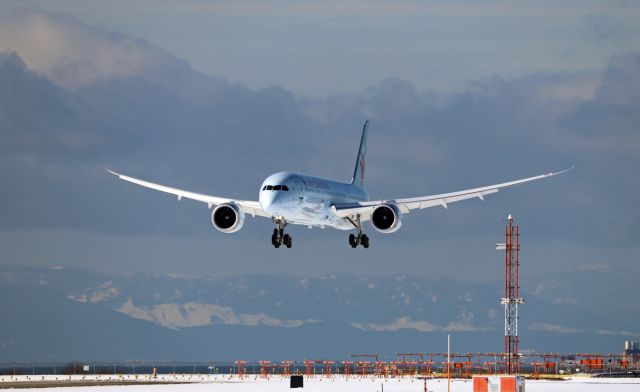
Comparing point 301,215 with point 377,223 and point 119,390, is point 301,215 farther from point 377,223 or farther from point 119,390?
point 119,390

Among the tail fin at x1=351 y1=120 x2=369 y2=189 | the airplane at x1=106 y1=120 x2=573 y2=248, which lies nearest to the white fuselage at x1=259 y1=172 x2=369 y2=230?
the airplane at x1=106 y1=120 x2=573 y2=248

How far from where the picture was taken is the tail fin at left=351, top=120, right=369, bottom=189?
458ft

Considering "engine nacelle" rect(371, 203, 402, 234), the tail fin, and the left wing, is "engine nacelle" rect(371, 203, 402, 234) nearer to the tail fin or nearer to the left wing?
the left wing

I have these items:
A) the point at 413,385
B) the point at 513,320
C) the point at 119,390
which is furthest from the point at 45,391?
the point at 513,320

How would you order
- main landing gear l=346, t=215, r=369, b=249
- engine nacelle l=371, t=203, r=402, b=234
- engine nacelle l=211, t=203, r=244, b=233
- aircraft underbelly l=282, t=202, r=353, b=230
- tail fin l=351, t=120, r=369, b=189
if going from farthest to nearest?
tail fin l=351, t=120, r=369, b=189
main landing gear l=346, t=215, r=369, b=249
engine nacelle l=371, t=203, r=402, b=234
engine nacelle l=211, t=203, r=244, b=233
aircraft underbelly l=282, t=202, r=353, b=230

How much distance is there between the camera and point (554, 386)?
11419cm

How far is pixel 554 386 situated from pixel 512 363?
83.6ft

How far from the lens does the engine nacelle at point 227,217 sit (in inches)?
4242

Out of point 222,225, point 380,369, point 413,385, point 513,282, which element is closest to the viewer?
point 222,225

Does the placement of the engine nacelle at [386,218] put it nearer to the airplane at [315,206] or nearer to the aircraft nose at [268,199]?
the airplane at [315,206]

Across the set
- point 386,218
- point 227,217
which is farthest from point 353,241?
point 227,217

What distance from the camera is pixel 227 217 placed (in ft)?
355

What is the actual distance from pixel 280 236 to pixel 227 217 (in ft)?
15.6

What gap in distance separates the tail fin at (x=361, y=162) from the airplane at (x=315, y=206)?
2003 cm
